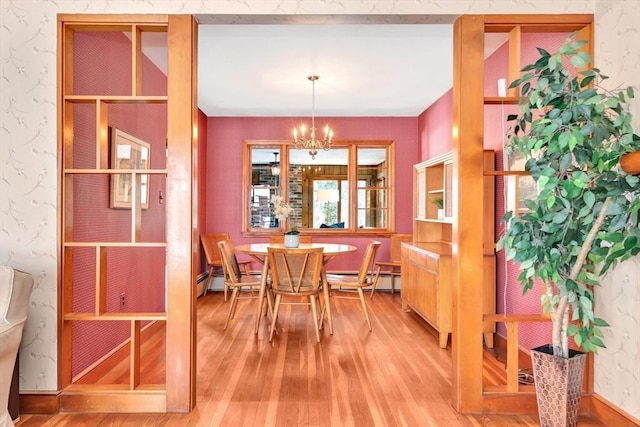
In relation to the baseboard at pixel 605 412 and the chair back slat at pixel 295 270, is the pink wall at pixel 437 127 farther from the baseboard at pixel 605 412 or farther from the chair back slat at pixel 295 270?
the baseboard at pixel 605 412

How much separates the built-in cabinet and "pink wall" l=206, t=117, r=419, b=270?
1143 mm

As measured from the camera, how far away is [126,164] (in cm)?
324

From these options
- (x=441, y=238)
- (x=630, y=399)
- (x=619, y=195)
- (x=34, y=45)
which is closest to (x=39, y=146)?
(x=34, y=45)

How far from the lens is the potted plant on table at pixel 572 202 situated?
1699mm

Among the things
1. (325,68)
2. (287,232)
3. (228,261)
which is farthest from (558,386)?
(325,68)

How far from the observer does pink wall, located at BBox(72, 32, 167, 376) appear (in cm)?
271

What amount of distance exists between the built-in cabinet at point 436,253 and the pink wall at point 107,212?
2.50 m

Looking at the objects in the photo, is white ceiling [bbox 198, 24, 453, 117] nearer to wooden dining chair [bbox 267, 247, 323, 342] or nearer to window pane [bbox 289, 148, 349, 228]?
window pane [bbox 289, 148, 349, 228]

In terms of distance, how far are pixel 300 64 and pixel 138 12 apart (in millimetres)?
2039

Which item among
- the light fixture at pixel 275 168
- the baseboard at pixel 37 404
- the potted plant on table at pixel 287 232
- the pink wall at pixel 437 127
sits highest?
the pink wall at pixel 437 127

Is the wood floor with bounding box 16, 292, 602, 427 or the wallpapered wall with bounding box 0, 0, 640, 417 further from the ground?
the wallpapered wall with bounding box 0, 0, 640, 417

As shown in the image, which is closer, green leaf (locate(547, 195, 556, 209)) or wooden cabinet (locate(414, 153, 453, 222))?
green leaf (locate(547, 195, 556, 209))

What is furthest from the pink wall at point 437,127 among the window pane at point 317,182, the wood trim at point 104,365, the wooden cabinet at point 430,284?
the wood trim at point 104,365

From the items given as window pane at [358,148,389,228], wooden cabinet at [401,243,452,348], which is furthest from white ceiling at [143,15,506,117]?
wooden cabinet at [401,243,452,348]
